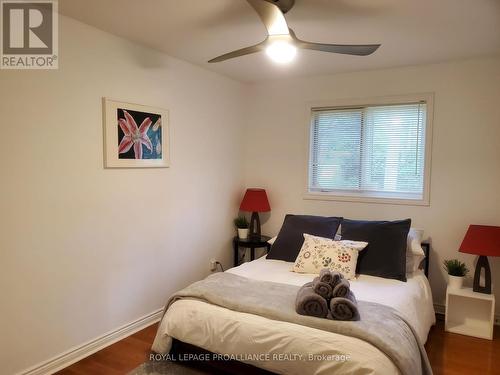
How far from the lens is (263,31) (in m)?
2.60

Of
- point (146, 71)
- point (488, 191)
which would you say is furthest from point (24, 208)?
point (488, 191)

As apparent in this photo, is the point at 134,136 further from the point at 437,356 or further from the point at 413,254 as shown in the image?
the point at 437,356

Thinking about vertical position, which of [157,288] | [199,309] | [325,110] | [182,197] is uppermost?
[325,110]

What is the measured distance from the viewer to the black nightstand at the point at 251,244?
3.89m

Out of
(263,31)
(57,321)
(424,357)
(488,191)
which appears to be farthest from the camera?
(488,191)

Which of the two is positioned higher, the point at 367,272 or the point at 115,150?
the point at 115,150

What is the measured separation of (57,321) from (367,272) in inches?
92.5

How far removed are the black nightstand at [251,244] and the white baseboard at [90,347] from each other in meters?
1.13

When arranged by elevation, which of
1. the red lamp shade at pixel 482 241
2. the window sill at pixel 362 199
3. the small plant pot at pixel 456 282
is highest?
the window sill at pixel 362 199

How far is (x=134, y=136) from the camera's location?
9.46ft

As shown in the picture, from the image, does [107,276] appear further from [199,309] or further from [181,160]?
[181,160]

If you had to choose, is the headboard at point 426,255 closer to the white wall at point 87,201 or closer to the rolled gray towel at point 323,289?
the rolled gray towel at point 323,289

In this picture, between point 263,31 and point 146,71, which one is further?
point 146,71
